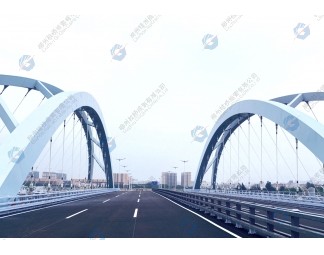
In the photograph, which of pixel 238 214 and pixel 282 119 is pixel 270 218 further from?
pixel 282 119

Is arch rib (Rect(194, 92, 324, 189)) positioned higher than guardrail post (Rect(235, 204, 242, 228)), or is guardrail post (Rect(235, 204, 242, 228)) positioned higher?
arch rib (Rect(194, 92, 324, 189))

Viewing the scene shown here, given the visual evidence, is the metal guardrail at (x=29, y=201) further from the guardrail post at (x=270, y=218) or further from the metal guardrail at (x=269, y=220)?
the guardrail post at (x=270, y=218)

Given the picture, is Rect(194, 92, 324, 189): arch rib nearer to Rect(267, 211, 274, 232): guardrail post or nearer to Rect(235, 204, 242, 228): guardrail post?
Rect(235, 204, 242, 228): guardrail post

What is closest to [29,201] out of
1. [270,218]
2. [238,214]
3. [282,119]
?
[238,214]

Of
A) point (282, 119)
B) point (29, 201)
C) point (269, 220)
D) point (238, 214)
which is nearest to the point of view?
point (269, 220)

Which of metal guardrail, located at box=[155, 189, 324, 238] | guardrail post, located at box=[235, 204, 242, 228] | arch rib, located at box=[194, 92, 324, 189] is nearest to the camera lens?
metal guardrail, located at box=[155, 189, 324, 238]

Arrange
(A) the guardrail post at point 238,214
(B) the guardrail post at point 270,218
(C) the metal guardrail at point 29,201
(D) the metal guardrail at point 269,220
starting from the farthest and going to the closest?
(C) the metal guardrail at point 29,201 → (A) the guardrail post at point 238,214 → (B) the guardrail post at point 270,218 → (D) the metal guardrail at point 269,220

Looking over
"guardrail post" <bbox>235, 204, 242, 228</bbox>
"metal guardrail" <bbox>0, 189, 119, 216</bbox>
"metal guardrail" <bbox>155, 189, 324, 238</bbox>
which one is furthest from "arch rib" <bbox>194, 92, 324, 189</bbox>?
"metal guardrail" <bbox>0, 189, 119, 216</bbox>

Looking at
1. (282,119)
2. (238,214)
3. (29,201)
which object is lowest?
(238,214)

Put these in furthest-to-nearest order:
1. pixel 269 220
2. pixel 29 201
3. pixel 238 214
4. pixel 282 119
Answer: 1. pixel 282 119
2. pixel 29 201
3. pixel 238 214
4. pixel 269 220

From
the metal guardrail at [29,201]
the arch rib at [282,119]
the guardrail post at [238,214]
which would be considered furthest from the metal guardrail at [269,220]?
the arch rib at [282,119]

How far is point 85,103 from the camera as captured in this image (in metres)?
37.8
